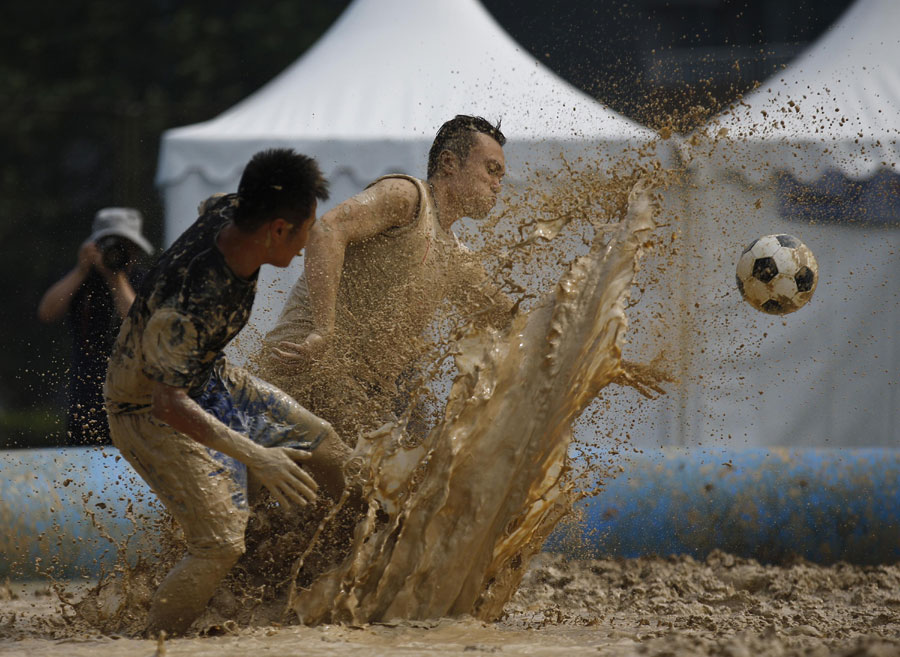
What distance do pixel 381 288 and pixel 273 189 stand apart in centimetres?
109

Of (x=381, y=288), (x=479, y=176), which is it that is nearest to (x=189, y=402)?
(x=381, y=288)

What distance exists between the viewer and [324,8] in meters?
14.3

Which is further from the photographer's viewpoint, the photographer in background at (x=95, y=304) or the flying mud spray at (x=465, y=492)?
the photographer in background at (x=95, y=304)

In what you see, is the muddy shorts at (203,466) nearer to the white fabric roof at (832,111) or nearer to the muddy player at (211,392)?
the muddy player at (211,392)

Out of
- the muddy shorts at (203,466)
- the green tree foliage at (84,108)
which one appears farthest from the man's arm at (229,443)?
the green tree foliage at (84,108)

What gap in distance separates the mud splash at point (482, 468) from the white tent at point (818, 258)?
10.8 feet

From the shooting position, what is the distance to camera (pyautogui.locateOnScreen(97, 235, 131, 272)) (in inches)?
222

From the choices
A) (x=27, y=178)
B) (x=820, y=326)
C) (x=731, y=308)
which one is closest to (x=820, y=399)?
(x=820, y=326)

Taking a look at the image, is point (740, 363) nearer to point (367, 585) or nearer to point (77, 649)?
point (367, 585)

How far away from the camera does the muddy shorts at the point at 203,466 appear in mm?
3256

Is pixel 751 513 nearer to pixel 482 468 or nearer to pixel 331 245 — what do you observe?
pixel 482 468

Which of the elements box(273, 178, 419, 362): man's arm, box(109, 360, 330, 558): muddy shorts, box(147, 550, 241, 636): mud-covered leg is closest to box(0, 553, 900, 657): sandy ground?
box(147, 550, 241, 636): mud-covered leg

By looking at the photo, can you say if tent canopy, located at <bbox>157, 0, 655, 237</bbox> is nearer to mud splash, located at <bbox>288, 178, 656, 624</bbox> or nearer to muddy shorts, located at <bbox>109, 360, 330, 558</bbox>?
mud splash, located at <bbox>288, 178, 656, 624</bbox>

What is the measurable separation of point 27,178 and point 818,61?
8.81 meters
